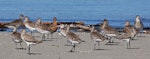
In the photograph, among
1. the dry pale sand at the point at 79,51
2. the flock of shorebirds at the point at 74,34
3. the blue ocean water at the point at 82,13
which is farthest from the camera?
the blue ocean water at the point at 82,13

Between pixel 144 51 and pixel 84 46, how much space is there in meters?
2.64

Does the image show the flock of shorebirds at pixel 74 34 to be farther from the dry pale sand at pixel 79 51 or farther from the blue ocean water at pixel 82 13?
→ the blue ocean water at pixel 82 13

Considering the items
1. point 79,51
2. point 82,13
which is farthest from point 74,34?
point 82,13

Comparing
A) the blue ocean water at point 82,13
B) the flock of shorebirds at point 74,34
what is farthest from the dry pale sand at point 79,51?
the blue ocean water at point 82,13

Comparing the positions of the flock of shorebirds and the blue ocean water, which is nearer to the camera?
the flock of shorebirds

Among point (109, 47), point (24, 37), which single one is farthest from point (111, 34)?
point (24, 37)

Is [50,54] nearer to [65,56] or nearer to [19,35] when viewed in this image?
[65,56]

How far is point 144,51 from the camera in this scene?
781 inches

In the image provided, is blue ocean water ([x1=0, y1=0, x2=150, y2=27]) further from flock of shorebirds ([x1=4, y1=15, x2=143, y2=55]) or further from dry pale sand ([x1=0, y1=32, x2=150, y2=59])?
dry pale sand ([x1=0, y1=32, x2=150, y2=59])

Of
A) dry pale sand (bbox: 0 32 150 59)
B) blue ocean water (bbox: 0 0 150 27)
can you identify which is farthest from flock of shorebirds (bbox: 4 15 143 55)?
blue ocean water (bbox: 0 0 150 27)

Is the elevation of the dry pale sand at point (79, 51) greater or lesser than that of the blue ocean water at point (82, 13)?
greater

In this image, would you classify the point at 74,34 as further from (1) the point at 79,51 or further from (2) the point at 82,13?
(2) the point at 82,13

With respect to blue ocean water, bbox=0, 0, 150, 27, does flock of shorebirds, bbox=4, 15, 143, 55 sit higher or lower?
higher

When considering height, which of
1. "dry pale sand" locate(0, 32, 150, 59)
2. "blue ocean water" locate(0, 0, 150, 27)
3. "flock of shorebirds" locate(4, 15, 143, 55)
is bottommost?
"blue ocean water" locate(0, 0, 150, 27)
